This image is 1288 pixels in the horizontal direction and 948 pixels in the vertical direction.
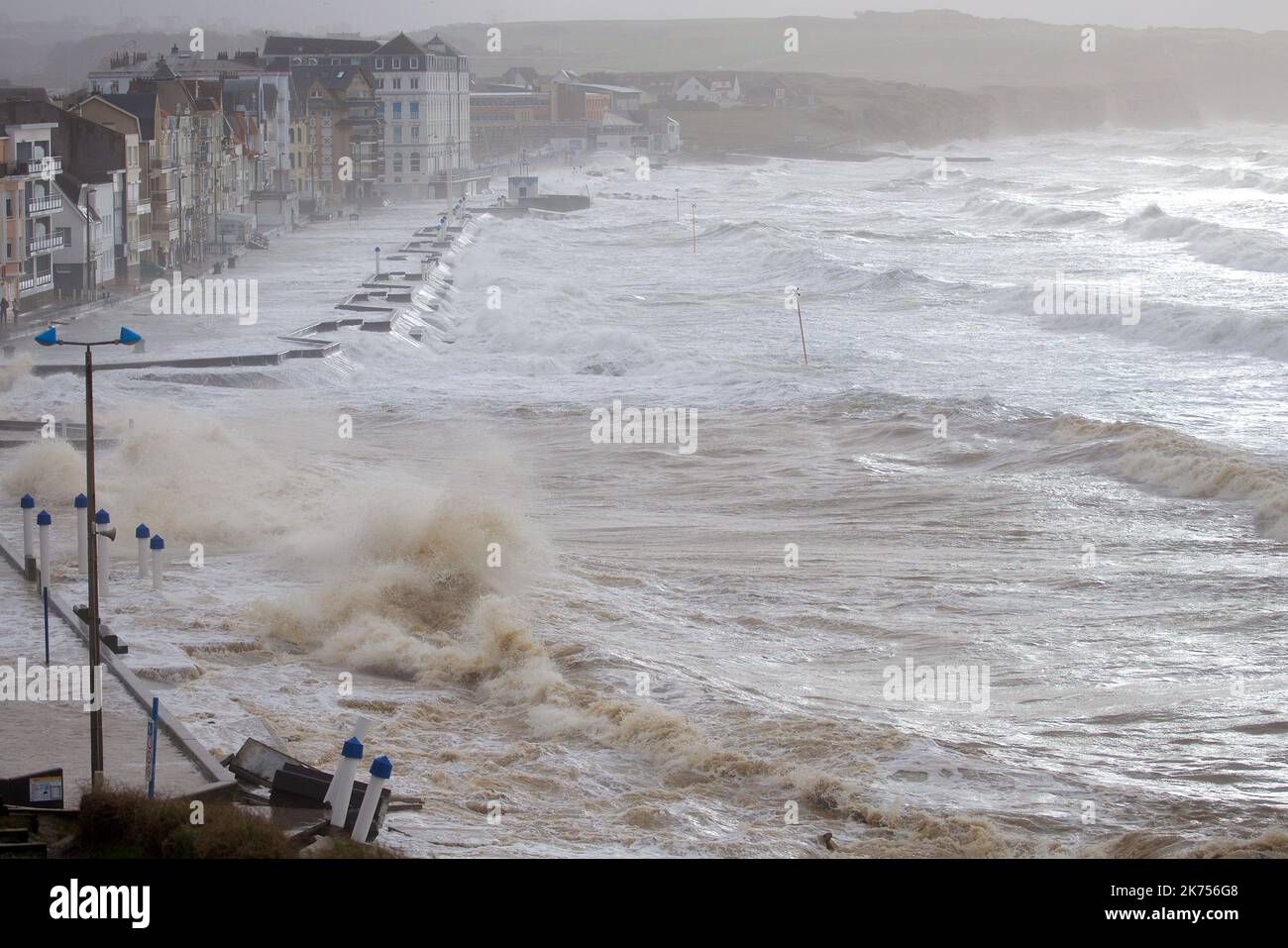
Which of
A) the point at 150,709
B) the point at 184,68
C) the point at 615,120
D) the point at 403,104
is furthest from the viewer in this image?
the point at 615,120

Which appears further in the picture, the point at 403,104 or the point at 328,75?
the point at 403,104

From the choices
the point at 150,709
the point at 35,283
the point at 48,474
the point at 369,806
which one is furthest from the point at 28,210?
the point at 369,806

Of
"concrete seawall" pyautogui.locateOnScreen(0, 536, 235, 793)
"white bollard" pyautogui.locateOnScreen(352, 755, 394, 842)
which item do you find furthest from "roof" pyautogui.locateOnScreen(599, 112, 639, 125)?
"white bollard" pyautogui.locateOnScreen(352, 755, 394, 842)

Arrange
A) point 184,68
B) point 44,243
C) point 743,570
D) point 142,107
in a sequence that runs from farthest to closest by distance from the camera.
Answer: point 184,68
point 142,107
point 44,243
point 743,570

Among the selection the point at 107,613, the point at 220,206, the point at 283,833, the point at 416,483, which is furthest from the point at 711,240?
the point at 283,833

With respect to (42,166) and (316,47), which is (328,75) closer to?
(316,47)

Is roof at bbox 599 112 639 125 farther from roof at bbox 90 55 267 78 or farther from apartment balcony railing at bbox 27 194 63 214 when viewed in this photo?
apartment balcony railing at bbox 27 194 63 214

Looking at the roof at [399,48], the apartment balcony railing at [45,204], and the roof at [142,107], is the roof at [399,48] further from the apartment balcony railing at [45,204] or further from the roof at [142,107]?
the apartment balcony railing at [45,204]
